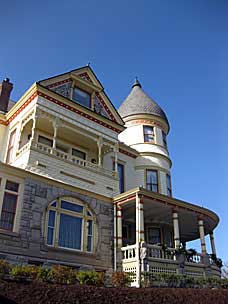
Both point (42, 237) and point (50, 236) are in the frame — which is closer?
point (42, 237)

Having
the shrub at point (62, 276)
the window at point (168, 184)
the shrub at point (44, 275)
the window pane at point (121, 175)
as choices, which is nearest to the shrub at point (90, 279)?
the shrub at point (62, 276)

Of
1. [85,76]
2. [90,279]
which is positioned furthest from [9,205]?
[85,76]

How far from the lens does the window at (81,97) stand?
820 inches

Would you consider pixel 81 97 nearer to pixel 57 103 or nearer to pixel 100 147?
pixel 57 103

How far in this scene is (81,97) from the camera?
2123cm

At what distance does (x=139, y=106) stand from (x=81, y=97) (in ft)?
22.5

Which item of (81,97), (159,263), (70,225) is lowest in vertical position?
(159,263)

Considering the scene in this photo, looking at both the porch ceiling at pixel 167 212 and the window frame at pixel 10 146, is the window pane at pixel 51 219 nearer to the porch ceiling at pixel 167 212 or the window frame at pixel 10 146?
the porch ceiling at pixel 167 212

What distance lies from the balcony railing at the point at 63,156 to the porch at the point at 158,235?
6.88 feet

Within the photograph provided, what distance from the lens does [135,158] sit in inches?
973

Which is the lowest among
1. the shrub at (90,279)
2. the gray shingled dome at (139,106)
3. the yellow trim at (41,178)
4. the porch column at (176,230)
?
the shrub at (90,279)

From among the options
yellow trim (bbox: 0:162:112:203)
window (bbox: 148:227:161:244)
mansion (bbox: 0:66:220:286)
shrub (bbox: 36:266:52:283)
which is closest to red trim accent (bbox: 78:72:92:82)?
mansion (bbox: 0:66:220:286)

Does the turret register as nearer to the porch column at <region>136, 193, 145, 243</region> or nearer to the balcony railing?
the balcony railing

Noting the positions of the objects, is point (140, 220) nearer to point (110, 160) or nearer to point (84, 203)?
point (84, 203)
